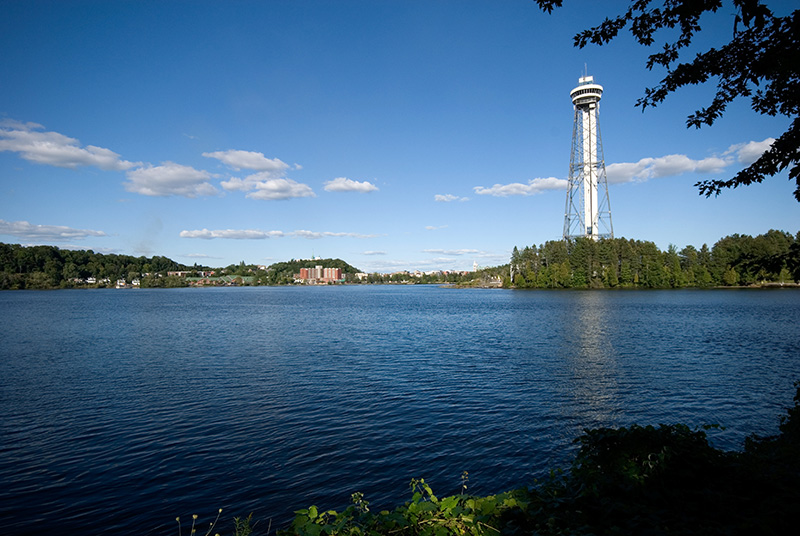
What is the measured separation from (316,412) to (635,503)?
44.1 feet

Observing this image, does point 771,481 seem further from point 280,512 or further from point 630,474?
point 280,512

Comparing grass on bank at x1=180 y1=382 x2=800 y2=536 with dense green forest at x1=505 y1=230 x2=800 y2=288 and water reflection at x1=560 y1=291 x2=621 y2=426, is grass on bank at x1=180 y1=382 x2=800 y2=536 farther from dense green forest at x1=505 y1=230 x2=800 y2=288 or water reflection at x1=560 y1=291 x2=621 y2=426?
dense green forest at x1=505 y1=230 x2=800 y2=288

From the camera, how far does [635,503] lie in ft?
18.0

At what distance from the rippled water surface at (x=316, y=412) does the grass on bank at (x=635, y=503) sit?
479 centimetres

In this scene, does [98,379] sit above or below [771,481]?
below

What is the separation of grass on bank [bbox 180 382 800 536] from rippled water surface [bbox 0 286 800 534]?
479 cm

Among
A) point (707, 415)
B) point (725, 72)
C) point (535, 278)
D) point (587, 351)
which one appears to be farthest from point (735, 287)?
point (725, 72)

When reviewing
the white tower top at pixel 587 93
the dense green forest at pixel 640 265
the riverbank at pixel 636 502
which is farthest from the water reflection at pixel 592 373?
the white tower top at pixel 587 93

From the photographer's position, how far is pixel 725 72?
7824 millimetres

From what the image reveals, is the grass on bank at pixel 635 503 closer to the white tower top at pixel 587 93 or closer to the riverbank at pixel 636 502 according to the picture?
the riverbank at pixel 636 502

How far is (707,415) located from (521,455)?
866 cm

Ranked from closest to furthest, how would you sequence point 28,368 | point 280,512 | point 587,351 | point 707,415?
point 280,512, point 707,415, point 28,368, point 587,351

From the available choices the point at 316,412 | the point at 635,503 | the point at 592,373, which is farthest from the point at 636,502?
the point at 592,373

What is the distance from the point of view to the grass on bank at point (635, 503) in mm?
4777
